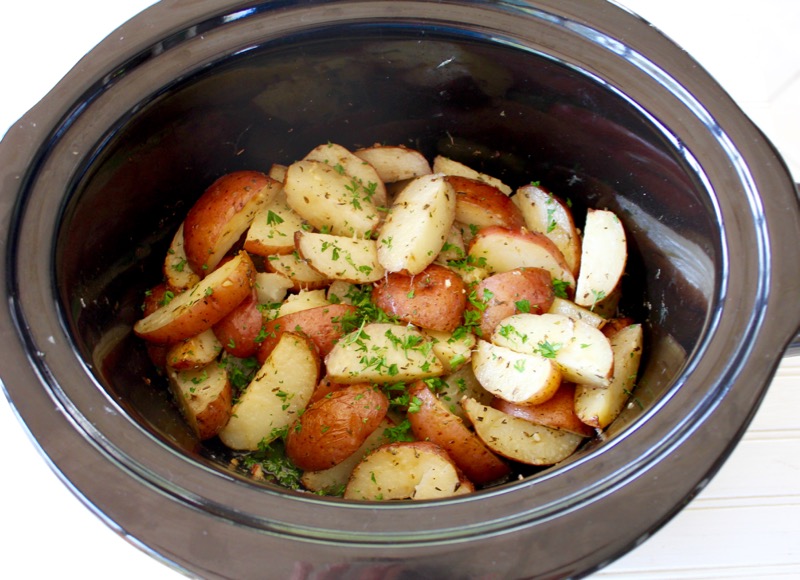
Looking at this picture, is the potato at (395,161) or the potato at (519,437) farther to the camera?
the potato at (395,161)

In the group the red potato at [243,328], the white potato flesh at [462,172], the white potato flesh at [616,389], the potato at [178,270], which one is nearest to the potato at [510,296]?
the white potato flesh at [616,389]

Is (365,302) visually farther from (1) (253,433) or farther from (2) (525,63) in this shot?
(2) (525,63)

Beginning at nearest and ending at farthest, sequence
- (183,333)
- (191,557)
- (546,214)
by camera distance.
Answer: (191,557), (183,333), (546,214)

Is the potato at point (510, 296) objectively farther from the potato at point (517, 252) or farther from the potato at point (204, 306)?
the potato at point (204, 306)

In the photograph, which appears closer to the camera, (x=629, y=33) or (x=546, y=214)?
(x=629, y=33)

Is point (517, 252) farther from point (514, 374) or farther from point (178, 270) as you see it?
point (178, 270)

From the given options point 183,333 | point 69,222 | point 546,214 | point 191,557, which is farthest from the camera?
point 546,214

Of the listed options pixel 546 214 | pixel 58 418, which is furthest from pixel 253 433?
pixel 546 214

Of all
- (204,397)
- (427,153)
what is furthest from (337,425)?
(427,153)
